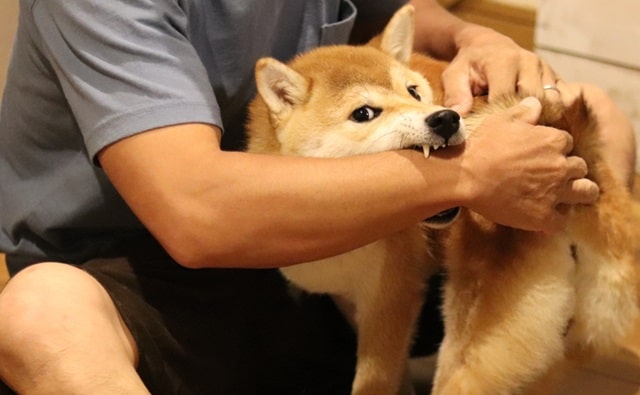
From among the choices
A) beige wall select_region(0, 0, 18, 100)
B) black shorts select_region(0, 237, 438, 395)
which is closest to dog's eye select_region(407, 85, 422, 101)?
black shorts select_region(0, 237, 438, 395)

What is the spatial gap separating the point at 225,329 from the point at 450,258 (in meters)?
A: 0.41

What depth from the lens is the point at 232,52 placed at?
126 centimetres

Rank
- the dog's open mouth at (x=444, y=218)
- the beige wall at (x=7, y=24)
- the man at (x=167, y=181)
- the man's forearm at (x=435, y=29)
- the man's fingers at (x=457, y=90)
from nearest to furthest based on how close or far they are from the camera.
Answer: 1. the man at (x=167, y=181)
2. the dog's open mouth at (x=444, y=218)
3. the man's fingers at (x=457, y=90)
4. the man's forearm at (x=435, y=29)
5. the beige wall at (x=7, y=24)

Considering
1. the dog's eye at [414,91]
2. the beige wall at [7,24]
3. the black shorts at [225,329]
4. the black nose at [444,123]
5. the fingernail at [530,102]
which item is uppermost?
the black nose at [444,123]

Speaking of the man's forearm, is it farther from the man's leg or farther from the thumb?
the man's leg

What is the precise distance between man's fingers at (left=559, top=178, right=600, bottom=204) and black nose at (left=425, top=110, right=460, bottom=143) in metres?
0.17

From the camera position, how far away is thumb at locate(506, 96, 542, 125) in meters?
1.08

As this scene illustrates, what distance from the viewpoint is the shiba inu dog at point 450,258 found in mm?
1069

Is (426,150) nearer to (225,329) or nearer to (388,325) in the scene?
(388,325)

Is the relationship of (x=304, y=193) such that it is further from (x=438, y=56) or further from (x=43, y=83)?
(x=438, y=56)

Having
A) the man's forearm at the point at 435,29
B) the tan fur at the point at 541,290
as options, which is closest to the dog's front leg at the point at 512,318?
the tan fur at the point at 541,290

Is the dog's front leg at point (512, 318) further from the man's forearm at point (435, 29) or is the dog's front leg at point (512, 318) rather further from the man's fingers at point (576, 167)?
the man's forearm at point (435, 29)

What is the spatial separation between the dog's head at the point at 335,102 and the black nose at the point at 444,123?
2.3 inches

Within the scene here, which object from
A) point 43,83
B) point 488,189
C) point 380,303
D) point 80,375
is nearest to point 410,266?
point 380,303
